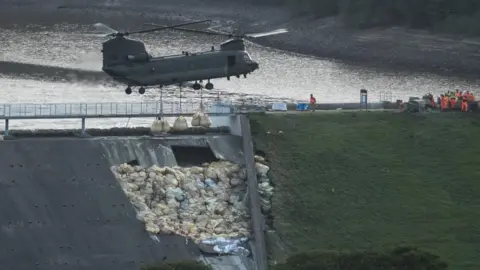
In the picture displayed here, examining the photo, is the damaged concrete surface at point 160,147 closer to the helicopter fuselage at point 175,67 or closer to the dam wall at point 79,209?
the dam wall at point 79,209

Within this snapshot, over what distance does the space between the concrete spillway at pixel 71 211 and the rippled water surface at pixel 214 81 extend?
17453mm

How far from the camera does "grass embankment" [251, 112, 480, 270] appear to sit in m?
44.4

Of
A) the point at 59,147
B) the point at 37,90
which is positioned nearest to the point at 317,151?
the point at 59,147

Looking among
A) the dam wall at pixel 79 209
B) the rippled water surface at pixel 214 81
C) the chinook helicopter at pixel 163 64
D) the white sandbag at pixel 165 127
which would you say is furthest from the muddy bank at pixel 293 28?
the dam wall at pixel 79 209

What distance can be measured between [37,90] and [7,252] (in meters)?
24.9

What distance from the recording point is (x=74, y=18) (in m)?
107

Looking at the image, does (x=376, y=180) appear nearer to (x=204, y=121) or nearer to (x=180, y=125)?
(x=204, y=121)

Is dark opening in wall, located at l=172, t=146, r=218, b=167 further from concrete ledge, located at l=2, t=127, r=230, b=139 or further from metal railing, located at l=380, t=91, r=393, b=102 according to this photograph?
metal railing, located at l=380, t=91, r=393, b=102

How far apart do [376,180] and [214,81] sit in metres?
24.7

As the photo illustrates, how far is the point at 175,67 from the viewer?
5134 cm

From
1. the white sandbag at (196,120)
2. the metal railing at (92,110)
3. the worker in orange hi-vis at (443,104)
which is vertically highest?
the worker in orange hi-vis at (443,104)

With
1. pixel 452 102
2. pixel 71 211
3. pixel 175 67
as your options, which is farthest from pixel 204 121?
pixel 452 102

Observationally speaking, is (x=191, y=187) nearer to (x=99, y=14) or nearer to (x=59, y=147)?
(x=59, y=147)

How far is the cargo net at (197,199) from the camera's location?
44406 mm
